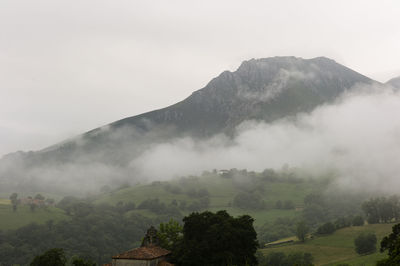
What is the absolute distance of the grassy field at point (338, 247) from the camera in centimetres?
12659

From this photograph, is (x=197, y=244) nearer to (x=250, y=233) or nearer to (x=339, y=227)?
(x=250, y=233)

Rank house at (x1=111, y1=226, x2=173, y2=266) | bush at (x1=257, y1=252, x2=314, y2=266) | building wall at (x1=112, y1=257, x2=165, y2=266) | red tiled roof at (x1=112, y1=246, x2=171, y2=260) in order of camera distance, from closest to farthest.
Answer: building wall at (x1=112, y1=257, x2=165, y2=266) < house at (x1=111, y1=226, x2=173, y2=266) < red tiled roof at (x1=112, y1=246, x2=171, y2=260) < bush at (x1=257, y1=252, x2=314, y2=266)

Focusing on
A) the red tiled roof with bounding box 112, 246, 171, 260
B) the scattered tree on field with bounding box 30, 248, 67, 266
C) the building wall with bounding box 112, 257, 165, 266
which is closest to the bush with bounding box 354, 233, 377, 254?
the red tiled roof with bounding box 112, 246, 171, 260

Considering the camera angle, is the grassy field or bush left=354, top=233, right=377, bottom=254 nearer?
the grassy field

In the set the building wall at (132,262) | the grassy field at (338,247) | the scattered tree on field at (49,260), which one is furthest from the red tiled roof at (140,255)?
the grassy field at (338,247)

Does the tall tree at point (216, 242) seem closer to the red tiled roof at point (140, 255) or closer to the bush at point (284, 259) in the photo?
the red tiled roof at point (140, 255)

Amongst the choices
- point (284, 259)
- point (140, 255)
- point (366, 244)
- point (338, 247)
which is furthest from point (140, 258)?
point (338, 247)

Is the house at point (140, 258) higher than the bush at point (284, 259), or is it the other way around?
the house at point (140, 258)

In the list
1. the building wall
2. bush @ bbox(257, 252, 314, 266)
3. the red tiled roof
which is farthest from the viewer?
bush @ bbox(257, 252, 314, 266)

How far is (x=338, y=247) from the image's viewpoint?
150m

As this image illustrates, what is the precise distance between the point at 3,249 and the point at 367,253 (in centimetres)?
17992

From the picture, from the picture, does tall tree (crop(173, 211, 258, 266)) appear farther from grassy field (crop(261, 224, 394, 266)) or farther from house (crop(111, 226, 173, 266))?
grassy field (crop(261, 224, 394, 266))

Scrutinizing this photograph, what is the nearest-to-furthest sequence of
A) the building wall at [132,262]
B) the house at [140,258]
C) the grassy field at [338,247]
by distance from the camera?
the building wall at [132,262]
the house at [140,258]
the grassy field at [338,247]

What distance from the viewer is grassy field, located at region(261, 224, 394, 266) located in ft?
415
